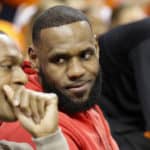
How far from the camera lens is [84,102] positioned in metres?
2.49

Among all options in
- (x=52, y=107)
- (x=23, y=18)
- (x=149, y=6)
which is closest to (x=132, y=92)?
(x=52, y=107)

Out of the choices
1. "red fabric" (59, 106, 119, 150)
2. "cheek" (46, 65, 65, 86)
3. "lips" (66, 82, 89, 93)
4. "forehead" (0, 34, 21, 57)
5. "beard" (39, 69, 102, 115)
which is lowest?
"red fabric" (59, 106, 119, 150)

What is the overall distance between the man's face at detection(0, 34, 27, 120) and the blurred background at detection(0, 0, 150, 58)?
6.88 feet

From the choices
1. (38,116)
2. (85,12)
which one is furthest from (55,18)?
(85,12)

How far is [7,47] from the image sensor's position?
2.21m

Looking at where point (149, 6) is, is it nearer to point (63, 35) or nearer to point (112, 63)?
point (112, 63)

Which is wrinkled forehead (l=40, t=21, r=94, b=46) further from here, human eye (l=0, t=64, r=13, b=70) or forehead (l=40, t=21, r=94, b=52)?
human eye (l=0, t=64, r=13, b=70)

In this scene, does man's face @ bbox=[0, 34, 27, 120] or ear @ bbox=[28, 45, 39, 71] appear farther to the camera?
ear @ bbox=[28, 45, 39, 71]

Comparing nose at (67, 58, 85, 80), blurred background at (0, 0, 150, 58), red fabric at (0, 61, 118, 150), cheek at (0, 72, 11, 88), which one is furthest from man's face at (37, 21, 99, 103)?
Result: blurred background at (0, 0, 150, 58)

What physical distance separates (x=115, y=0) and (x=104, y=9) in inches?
5.0

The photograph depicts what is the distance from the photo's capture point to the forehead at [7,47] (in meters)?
2.18

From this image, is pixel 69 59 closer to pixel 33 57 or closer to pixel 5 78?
pixel 33 57

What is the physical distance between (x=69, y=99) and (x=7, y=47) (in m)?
0.37

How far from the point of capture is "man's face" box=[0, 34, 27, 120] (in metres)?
2.10
